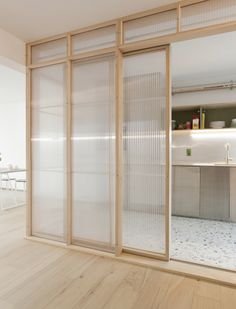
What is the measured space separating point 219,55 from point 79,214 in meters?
3.19

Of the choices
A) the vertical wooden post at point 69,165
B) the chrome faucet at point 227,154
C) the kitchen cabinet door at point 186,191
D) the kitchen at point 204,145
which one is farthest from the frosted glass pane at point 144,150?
the chrome faucet at point 227,154

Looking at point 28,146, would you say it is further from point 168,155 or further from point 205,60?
point 205,60

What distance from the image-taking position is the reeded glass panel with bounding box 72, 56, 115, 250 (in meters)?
2.77

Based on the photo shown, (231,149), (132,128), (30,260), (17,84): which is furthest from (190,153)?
(17,84)

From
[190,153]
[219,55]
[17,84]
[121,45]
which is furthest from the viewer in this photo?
[17,84]

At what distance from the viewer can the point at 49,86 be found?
3.13 m

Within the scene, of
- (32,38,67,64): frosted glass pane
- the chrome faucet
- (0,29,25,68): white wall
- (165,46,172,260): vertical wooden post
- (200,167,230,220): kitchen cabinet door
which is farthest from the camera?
the chrome faucet

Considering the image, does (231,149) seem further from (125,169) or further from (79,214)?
(79,214)

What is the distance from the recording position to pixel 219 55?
352 cm

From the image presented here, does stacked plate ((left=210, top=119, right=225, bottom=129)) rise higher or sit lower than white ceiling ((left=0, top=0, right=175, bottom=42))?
lower

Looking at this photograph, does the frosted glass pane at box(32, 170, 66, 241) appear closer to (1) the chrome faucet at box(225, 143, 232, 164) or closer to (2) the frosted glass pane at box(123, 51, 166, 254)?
(2) the frosted glass pane at box(123, 51, 166, 254)

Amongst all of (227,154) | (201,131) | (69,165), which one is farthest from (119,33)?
(227,154)

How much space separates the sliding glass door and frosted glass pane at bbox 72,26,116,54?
12.3 inches

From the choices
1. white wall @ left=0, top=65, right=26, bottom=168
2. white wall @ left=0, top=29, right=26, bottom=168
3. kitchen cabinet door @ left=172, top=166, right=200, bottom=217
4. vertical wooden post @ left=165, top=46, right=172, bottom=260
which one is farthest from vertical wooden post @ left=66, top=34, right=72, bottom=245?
white wall @ left=0, top=65, right=26, bottom=168
